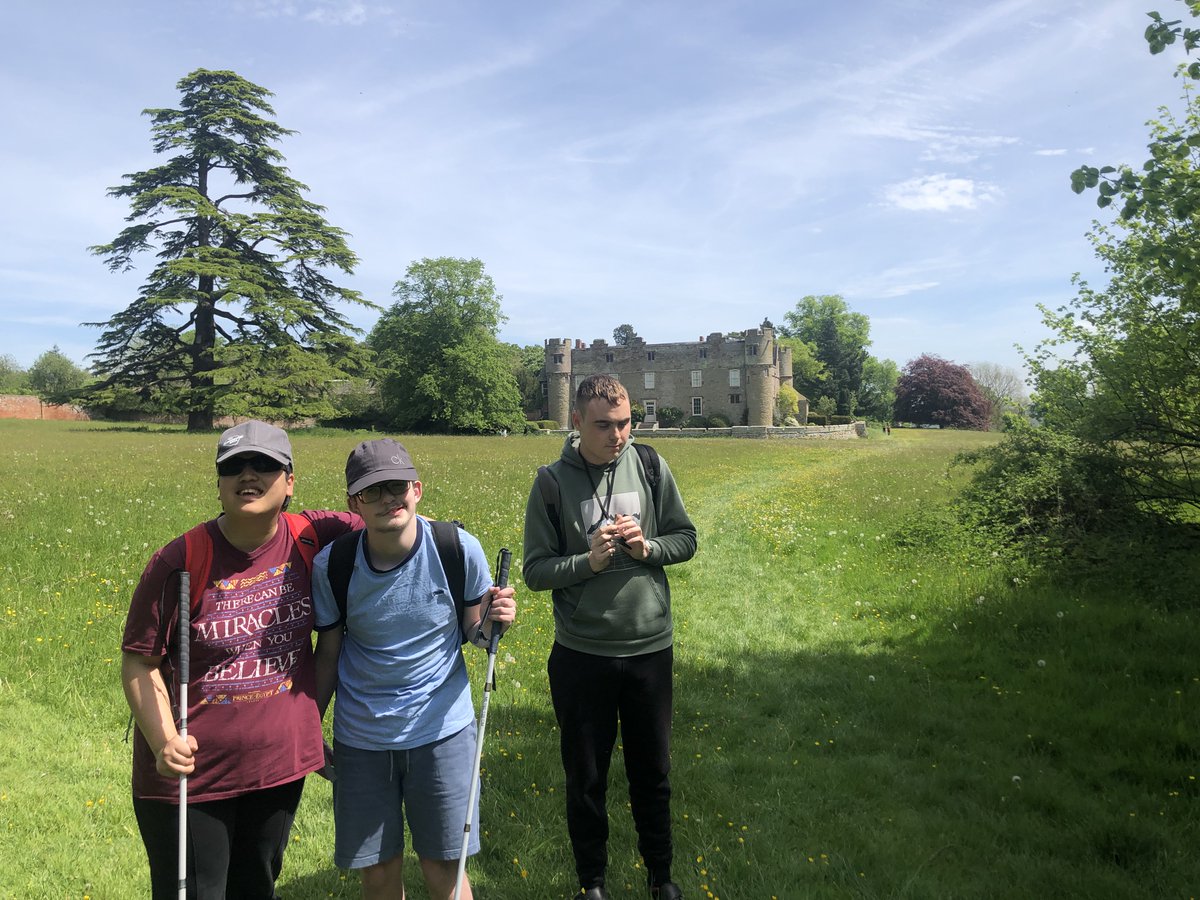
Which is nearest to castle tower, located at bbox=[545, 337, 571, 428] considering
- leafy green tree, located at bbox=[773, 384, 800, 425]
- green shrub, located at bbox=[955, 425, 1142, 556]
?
leafy green tree, located at bbox=[773, 384, 800, 425]

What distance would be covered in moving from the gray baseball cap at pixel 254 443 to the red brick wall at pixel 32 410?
67.2 metres

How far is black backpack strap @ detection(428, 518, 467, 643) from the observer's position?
117 inches

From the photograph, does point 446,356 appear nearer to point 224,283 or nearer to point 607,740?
point 224,283

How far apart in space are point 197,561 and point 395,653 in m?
0.80

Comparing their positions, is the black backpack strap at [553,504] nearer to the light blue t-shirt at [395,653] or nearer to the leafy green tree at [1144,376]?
the light blue t-shirt at [395,653]

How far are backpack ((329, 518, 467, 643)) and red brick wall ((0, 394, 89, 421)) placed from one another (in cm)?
6730

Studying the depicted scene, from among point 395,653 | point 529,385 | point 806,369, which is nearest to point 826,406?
point 806,369

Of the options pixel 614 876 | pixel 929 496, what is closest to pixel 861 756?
pixel 614 876

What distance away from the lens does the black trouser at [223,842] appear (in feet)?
8.11

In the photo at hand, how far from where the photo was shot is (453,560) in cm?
299

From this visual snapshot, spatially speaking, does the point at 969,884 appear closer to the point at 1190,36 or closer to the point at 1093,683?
the point at 1093,683

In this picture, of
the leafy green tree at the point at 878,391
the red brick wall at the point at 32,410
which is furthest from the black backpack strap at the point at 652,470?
the leafy green tree at the point at 878,391

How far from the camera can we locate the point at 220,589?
2559 millimetres

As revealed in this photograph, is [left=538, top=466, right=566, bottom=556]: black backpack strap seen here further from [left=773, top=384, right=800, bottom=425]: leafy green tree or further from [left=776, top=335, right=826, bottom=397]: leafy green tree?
[left=776, top=335, right=826, bottom=397]: leafy green tree
